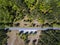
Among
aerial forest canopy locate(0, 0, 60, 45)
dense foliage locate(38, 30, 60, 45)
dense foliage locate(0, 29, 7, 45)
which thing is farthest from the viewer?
aerial forest canopy locate(0, 0, 60, 45)

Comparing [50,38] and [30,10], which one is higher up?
[30,10]

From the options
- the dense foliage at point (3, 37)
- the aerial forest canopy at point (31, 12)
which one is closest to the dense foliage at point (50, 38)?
the aerial forest canopy at point (31, 12)

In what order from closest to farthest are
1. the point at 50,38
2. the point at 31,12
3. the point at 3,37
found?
the point at 50,38 < the point at 3,37 < the point at 31,12

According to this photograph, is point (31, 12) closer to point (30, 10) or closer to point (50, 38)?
point (30, 10)

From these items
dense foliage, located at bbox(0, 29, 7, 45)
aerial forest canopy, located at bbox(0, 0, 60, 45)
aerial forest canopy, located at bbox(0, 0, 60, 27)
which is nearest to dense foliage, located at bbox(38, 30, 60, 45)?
aerial forest canopy, located at bbox(0, 0, 60, 45)

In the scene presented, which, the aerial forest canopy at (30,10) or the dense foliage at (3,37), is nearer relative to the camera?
the dense foliage at (3,37)

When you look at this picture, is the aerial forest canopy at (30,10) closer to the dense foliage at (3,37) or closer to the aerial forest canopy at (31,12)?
the aerial forest canopy at (31,12)

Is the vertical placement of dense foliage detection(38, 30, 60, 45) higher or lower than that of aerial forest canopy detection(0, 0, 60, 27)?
lower

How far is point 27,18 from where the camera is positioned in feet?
19.2

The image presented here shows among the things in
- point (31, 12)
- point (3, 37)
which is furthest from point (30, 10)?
Result: point (3, 37)

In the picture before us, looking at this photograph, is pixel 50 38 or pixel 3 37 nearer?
pixel 50 38

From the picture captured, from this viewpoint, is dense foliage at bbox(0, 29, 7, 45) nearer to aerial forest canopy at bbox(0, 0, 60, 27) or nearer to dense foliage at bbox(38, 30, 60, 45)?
aerial forest canopy at bbox(0, 0, 60, 27)

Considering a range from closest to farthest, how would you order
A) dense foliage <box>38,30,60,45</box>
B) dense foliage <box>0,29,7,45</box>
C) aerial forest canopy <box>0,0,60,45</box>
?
dense foliage <box>38,30,60,45</box> → dense foliage <box>0,29,7,45</box> → aerial forest canopy <box>0,0,60,45</box>

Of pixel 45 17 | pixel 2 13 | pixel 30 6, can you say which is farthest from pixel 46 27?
pixel 2 13
